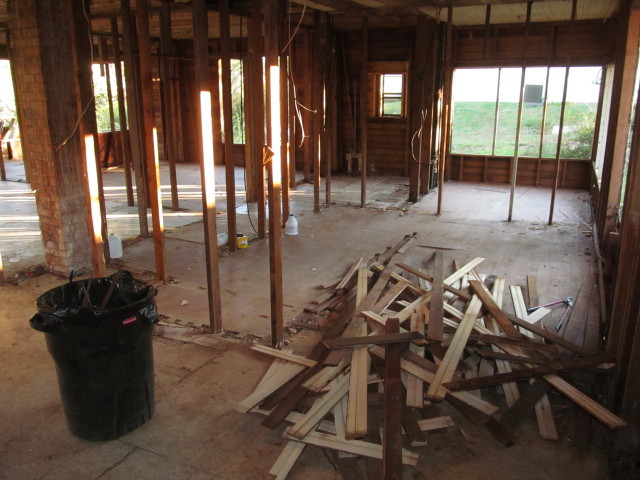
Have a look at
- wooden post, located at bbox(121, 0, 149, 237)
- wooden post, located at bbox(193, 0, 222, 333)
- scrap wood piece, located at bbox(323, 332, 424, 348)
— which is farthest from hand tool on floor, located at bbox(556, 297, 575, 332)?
wooden post, located at bbox(121, 0, 149, 237)

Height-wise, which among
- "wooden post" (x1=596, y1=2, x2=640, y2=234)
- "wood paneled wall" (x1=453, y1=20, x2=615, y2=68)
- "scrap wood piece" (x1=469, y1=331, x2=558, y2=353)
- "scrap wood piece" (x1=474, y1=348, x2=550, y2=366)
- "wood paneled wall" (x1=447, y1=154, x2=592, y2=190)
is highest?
"wood paneled wall" (x1=453, y1=20, x2=615, y2=68)

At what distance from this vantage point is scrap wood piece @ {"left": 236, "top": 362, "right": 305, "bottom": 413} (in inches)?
117

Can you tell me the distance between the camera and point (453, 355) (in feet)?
10.9

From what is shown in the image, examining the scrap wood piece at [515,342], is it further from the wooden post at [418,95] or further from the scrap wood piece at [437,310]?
the wooden post at [418,95]

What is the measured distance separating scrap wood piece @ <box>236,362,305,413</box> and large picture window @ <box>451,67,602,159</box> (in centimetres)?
540

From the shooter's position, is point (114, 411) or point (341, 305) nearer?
point (114, 411)

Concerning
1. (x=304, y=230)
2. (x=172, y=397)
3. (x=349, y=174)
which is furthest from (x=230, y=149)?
(x=349, y=174)

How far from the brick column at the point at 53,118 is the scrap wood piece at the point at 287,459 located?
313cm

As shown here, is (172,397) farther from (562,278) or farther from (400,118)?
(400,118)

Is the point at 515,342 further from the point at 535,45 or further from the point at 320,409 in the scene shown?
the point at 535,45

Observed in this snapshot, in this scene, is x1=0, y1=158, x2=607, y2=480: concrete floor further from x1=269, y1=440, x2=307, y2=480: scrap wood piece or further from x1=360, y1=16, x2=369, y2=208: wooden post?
x1=360, y1=16, x2=369, y2=208: wooden post

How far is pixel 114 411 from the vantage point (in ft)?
8.85

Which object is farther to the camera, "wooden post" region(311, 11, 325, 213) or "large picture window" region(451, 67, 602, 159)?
"large picture window" region(451, 67, 602, 159)

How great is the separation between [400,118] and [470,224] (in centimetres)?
447
